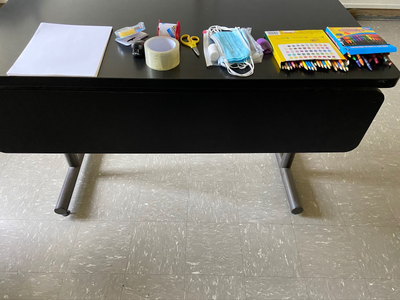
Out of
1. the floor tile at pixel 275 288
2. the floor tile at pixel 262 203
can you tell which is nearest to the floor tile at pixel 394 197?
the floor tile at pixel 262 203

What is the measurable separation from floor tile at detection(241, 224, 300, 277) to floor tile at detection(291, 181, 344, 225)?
0.38ft

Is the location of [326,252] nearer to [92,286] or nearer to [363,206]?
[363,206]

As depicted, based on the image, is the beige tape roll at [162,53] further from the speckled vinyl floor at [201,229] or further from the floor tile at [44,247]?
the floor tile at [44,247]

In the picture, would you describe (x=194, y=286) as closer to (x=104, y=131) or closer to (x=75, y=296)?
(x=75, y=296)

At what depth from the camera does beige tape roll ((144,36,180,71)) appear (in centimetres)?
89

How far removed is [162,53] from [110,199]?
941 mm

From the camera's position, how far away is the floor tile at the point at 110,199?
1508mm

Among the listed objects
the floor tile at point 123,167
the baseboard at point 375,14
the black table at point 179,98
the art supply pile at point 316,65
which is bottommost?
the floor tile at point 123,167

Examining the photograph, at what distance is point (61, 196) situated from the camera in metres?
1.50

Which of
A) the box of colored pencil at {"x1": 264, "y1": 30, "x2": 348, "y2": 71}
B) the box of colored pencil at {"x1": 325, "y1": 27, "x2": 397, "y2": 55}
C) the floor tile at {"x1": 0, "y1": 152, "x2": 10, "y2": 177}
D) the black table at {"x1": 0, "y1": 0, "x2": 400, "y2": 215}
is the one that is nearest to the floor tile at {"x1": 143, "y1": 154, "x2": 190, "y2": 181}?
the black table at {"x1": 0, "y1": 0, "x2": 400, "y2": 215}

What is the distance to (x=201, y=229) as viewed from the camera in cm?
147

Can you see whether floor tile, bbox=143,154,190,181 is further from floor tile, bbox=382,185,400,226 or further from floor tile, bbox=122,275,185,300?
floor tile, bbox=382,185,400,226

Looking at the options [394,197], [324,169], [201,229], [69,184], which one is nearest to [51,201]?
[69,184]

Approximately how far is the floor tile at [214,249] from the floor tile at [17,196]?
2.71 feet
